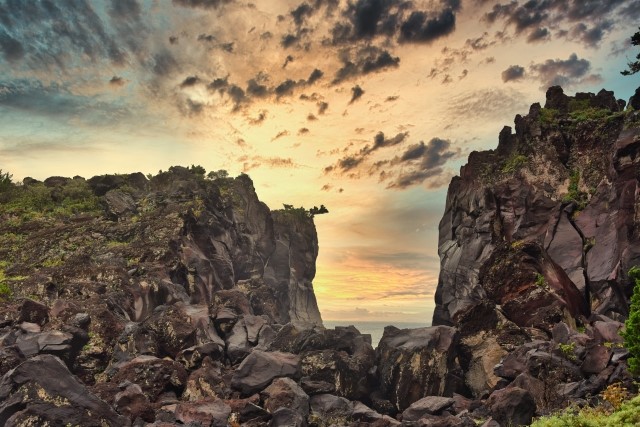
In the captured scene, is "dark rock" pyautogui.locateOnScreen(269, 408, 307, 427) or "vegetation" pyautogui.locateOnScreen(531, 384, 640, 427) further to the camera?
"dark rock" pyautogui.locateOnScreen(269, 408, 307, 427)

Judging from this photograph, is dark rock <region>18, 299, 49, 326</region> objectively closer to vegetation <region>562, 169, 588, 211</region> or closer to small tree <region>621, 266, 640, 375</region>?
small tree <region>621, 266, 640, 375</region>

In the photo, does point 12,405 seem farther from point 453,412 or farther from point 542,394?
point 542,394

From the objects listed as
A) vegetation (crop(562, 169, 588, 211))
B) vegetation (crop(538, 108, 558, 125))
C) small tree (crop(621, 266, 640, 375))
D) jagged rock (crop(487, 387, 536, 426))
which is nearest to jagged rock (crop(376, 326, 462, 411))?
jagged rock (crop(487, 387, 536, 426))

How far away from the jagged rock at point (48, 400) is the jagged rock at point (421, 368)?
68.5ft

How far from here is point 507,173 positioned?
63.8m

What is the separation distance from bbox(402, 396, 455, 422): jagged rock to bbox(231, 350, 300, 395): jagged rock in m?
8.72

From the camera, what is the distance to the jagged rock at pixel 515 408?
24016 mm

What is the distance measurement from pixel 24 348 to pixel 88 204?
52826 mm

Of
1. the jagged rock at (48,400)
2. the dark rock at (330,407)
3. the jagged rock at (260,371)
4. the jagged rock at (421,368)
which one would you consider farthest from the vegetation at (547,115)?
the jagged rock at (48,400)

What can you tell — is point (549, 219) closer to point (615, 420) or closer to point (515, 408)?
point (515, 408)

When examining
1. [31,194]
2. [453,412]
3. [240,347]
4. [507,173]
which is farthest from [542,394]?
[31,194]

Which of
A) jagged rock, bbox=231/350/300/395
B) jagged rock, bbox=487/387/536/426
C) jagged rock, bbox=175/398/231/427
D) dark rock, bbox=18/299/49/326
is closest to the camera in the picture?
jagged rock, bbox=487/387/536/426

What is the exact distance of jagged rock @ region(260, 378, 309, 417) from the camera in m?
30.2

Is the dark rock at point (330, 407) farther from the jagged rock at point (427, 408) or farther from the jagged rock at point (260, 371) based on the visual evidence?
the jagged rock at point (427, 408)
